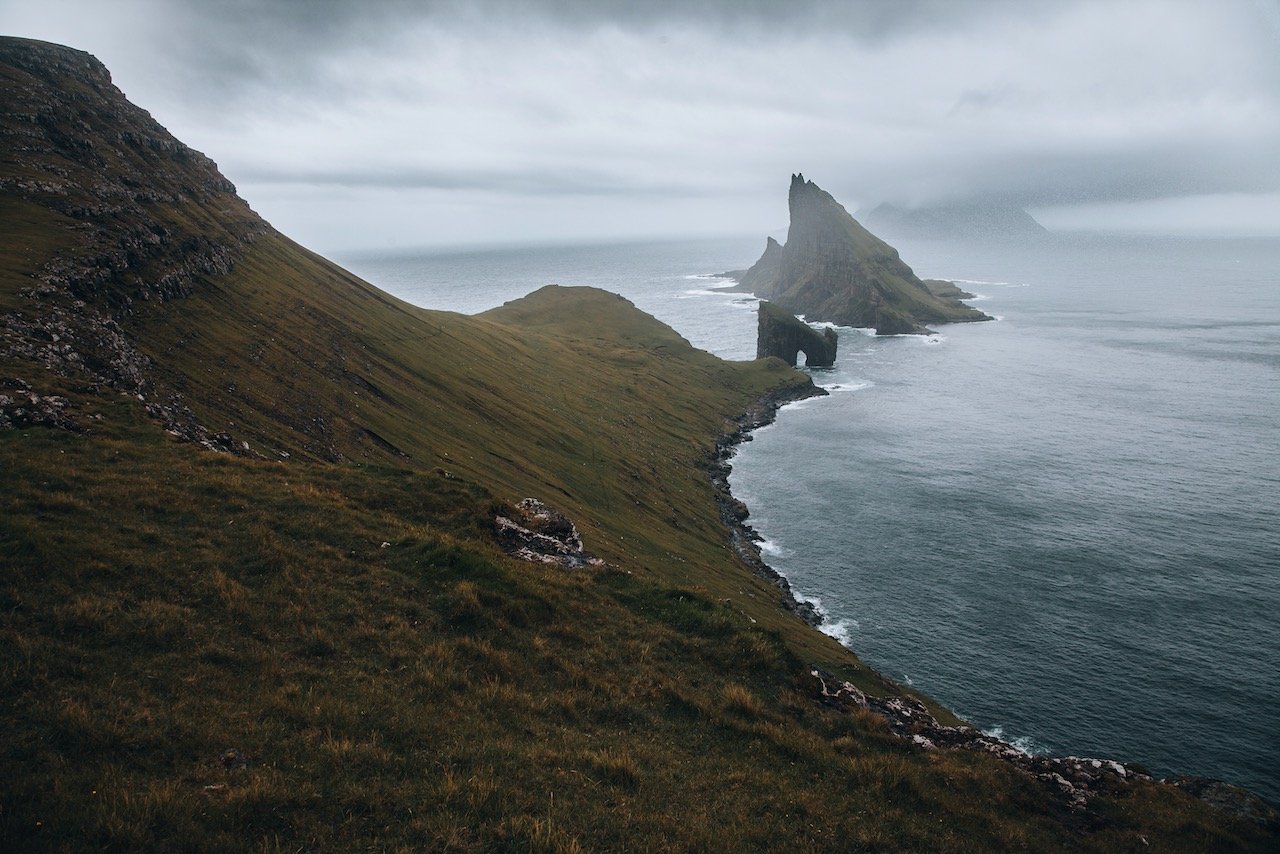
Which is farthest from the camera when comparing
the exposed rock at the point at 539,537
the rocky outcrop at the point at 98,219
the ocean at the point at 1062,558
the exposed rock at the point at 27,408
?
the ocean at the point at 1062,558

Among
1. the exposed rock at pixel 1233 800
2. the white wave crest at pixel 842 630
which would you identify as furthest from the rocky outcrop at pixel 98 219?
the white wave crest at pixel 842 630

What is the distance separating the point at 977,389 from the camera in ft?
584

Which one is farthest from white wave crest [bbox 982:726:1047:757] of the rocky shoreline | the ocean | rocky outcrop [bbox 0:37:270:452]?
rocky outcrop [bbox 0:37:270:452]

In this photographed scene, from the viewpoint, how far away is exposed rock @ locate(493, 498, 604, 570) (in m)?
33.8

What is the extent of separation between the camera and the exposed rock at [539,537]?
3384 cm

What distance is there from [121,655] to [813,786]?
20486mm

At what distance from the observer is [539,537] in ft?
117

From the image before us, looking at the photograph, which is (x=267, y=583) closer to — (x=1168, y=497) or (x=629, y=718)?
(x=629, y=718)

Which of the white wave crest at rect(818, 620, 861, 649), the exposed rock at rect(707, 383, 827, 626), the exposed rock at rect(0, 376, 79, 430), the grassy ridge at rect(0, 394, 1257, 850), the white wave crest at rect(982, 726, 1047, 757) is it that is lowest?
the white wave crest at rect(982, 726, 1047, 757)

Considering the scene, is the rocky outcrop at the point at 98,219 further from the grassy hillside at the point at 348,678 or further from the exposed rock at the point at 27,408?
the exposed rock at the point at 27,408

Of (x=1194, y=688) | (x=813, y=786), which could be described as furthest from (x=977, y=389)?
(x=813, y=786)

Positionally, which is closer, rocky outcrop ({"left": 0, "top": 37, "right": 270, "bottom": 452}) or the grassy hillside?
the grassy hillside

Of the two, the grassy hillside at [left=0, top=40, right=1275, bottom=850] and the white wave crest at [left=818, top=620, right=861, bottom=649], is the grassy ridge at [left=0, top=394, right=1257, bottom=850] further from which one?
the white wave crest at [left=818, top=620, right=861, bottom=649]

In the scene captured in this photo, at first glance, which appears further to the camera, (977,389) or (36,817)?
(977,389)
